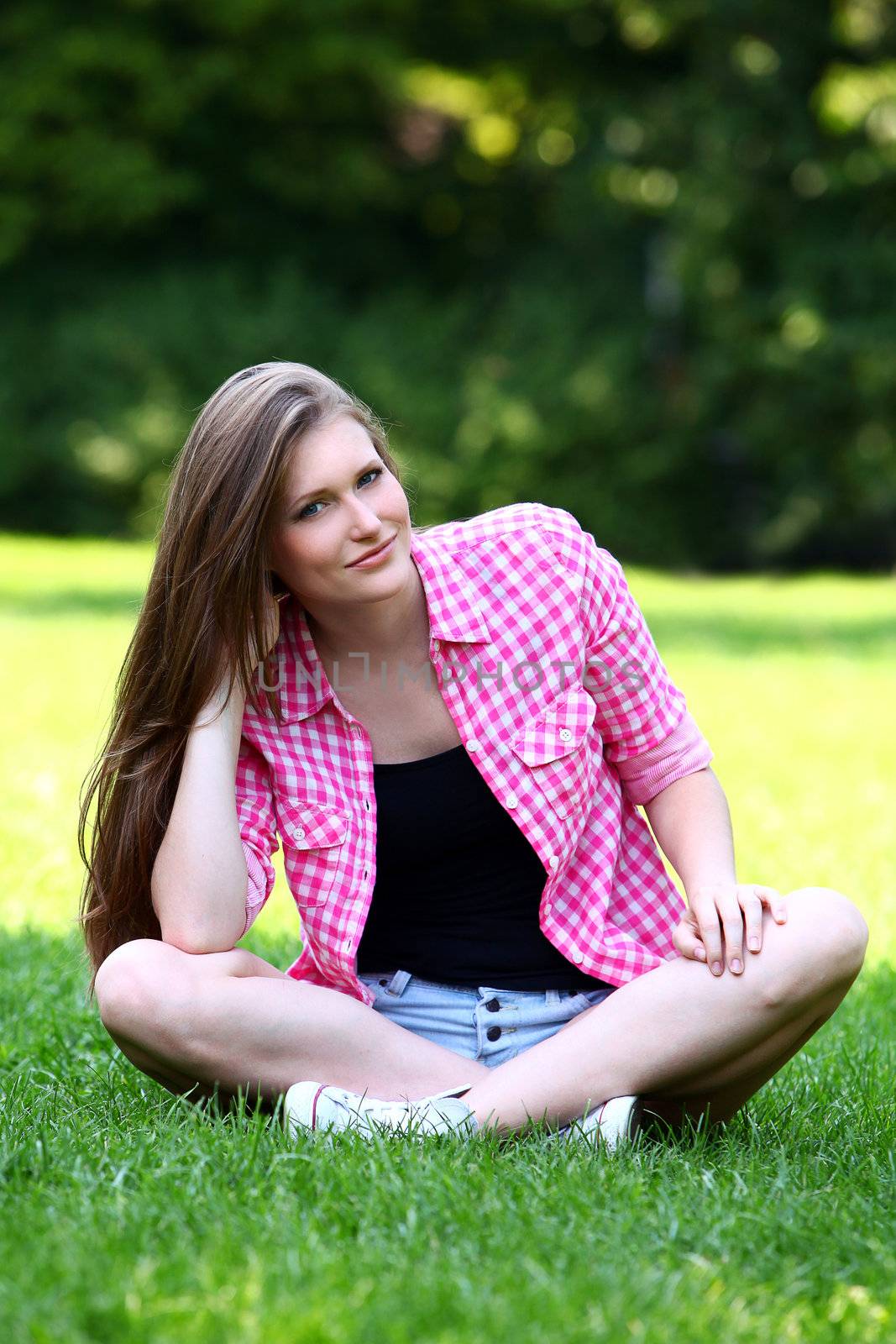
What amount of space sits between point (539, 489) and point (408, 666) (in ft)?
59.8

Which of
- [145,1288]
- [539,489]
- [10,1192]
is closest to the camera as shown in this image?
[145,1288]

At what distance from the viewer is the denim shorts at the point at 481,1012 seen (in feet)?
9.93

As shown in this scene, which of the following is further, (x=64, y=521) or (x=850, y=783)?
(x=64, y=521)

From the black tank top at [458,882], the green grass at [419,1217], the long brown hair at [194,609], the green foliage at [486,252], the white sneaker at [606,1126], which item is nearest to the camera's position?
the green grass at [419,1217]

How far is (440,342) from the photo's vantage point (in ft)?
72.9

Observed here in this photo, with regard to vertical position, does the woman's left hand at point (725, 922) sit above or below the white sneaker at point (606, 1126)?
above

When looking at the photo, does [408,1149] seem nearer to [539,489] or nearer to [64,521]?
[539,489]

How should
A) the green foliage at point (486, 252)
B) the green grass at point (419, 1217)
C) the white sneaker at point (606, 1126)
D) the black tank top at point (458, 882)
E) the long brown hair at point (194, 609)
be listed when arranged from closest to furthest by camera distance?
1. the green grass at point (419, 1217)
2. the white sneaker at point (606, 1126)
3. the long brown hair at point (194, 609)
4. the black tank top at point (458, 882)
5. the green foliage at point (486, 252)

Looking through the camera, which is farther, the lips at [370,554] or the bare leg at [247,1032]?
the lips at [370,554]

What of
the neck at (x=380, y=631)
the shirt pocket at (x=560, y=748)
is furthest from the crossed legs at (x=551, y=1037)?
the neck at (x=380, y=631)

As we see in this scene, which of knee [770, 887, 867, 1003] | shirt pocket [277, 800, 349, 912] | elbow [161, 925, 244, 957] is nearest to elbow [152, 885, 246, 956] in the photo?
elbow [161, 925, 244, 957]

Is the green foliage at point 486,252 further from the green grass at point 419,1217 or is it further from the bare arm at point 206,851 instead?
the bare arm at point 206,851

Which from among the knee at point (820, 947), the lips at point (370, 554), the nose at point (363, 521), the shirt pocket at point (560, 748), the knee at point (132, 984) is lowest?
the knee at point (132, 984)

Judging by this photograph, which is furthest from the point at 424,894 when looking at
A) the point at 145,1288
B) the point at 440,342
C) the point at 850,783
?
the point at 440,342
